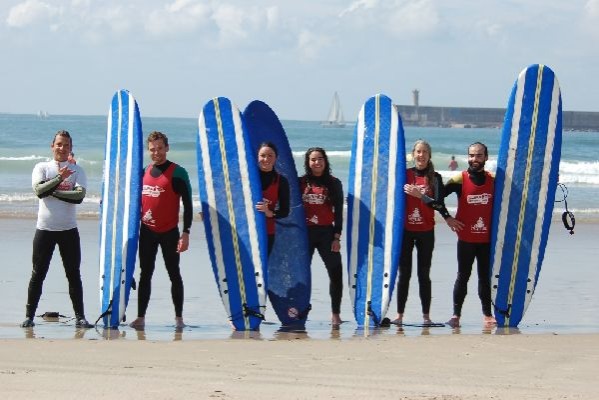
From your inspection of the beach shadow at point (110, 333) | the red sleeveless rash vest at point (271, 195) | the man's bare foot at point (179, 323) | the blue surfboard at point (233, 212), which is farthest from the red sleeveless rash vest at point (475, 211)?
the beach shadow at point (110, 333)

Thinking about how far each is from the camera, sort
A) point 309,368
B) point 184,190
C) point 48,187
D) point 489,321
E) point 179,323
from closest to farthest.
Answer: point 309,368 → point 48,187 → point 184,190 → point 179,323 → point 489,321

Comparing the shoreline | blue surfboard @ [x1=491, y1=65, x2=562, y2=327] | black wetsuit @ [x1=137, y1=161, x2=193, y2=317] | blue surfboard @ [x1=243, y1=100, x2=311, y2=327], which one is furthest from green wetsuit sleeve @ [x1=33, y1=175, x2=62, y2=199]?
blue surfboard @ [x1=491, y1=65, x2=562, y2=327]

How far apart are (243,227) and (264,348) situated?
1120mm

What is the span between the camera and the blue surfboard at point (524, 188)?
6879 millimetres

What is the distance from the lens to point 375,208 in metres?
6.91

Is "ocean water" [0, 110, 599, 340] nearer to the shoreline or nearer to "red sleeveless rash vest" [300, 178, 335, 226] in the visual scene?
the shoreline

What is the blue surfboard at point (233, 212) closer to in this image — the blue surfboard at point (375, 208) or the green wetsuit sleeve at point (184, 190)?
the green wetsuit sleeve at point (184, 190)

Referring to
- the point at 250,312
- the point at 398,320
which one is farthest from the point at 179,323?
the point at 398,320

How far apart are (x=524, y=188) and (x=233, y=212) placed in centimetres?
179

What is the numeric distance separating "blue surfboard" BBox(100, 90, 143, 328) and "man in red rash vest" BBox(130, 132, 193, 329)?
72mm

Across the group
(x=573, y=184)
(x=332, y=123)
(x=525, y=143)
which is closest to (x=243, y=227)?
(x=525, y=143)

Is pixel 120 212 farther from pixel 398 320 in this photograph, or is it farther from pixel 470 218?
pixel 470 218

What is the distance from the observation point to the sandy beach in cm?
470

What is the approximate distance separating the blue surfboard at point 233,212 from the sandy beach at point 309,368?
2.16 feet
